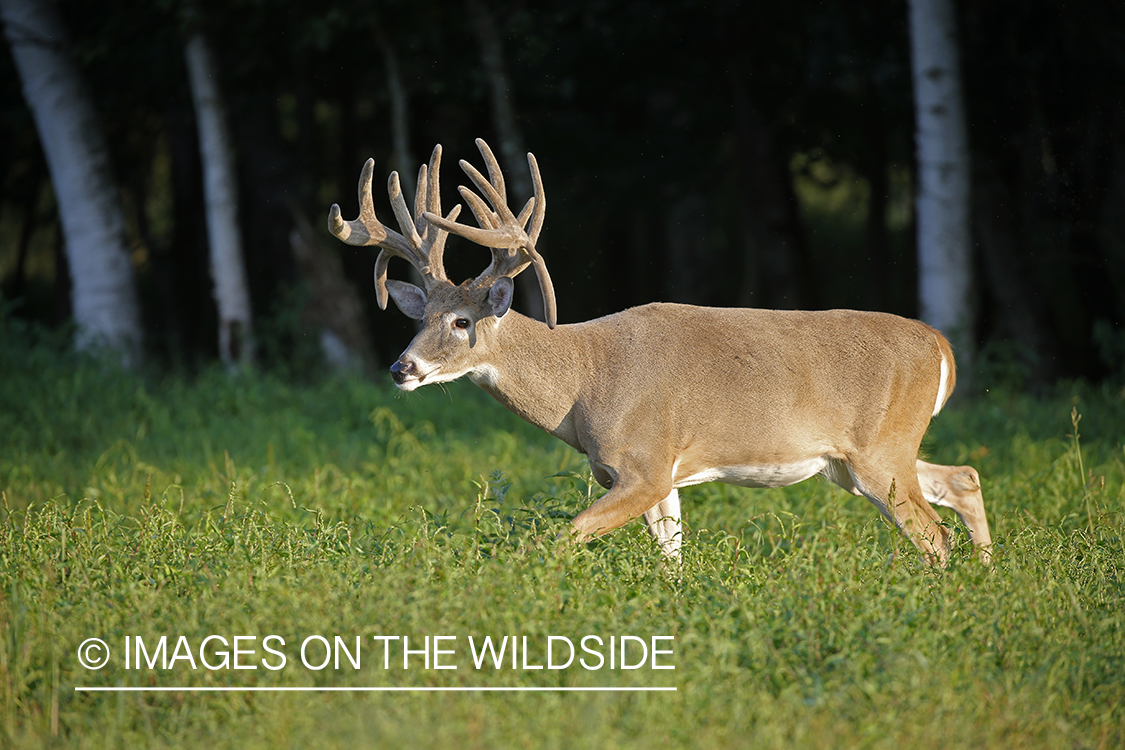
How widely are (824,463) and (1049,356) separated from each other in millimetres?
7010

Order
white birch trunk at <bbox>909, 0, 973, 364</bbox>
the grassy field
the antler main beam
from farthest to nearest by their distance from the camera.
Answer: white birch trunk at <bbox>909, 0, 973, 364</bbox> → the antler main beam → the grassy field

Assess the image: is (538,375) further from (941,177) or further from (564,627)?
(941,177)

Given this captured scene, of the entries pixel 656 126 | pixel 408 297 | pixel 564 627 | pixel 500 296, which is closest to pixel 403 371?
pixel 500 296

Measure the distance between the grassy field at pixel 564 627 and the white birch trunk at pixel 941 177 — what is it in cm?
348

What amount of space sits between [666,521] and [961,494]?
4.98 ft

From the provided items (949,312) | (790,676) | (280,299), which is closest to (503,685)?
(790,676)

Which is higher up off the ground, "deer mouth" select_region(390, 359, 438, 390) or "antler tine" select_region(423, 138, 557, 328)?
"antler tine" select_region(423, 138, 557, 328)

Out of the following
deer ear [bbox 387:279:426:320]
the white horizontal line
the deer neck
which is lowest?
the white horizontal line

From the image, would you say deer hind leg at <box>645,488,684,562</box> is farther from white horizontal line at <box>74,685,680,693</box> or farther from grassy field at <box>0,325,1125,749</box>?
white horizontal line at <box>74,685,680,693</box>

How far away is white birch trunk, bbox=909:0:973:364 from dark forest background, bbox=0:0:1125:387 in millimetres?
605

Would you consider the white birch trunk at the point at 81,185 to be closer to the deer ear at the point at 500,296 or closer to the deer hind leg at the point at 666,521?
the deer ear at the point at 500,296

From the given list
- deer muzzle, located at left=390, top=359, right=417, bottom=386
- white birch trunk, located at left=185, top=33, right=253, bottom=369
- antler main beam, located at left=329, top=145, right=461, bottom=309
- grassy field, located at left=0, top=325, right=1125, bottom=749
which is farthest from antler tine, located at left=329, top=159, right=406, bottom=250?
white birch trunk, located at left=185, top=33, right=253, bottom=369

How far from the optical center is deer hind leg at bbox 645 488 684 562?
5482 millimetres

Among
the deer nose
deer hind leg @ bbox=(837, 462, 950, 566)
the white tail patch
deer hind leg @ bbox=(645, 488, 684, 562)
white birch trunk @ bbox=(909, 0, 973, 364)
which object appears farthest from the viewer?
white birch trunk @ bbox=(909, 0, 973, 364)
